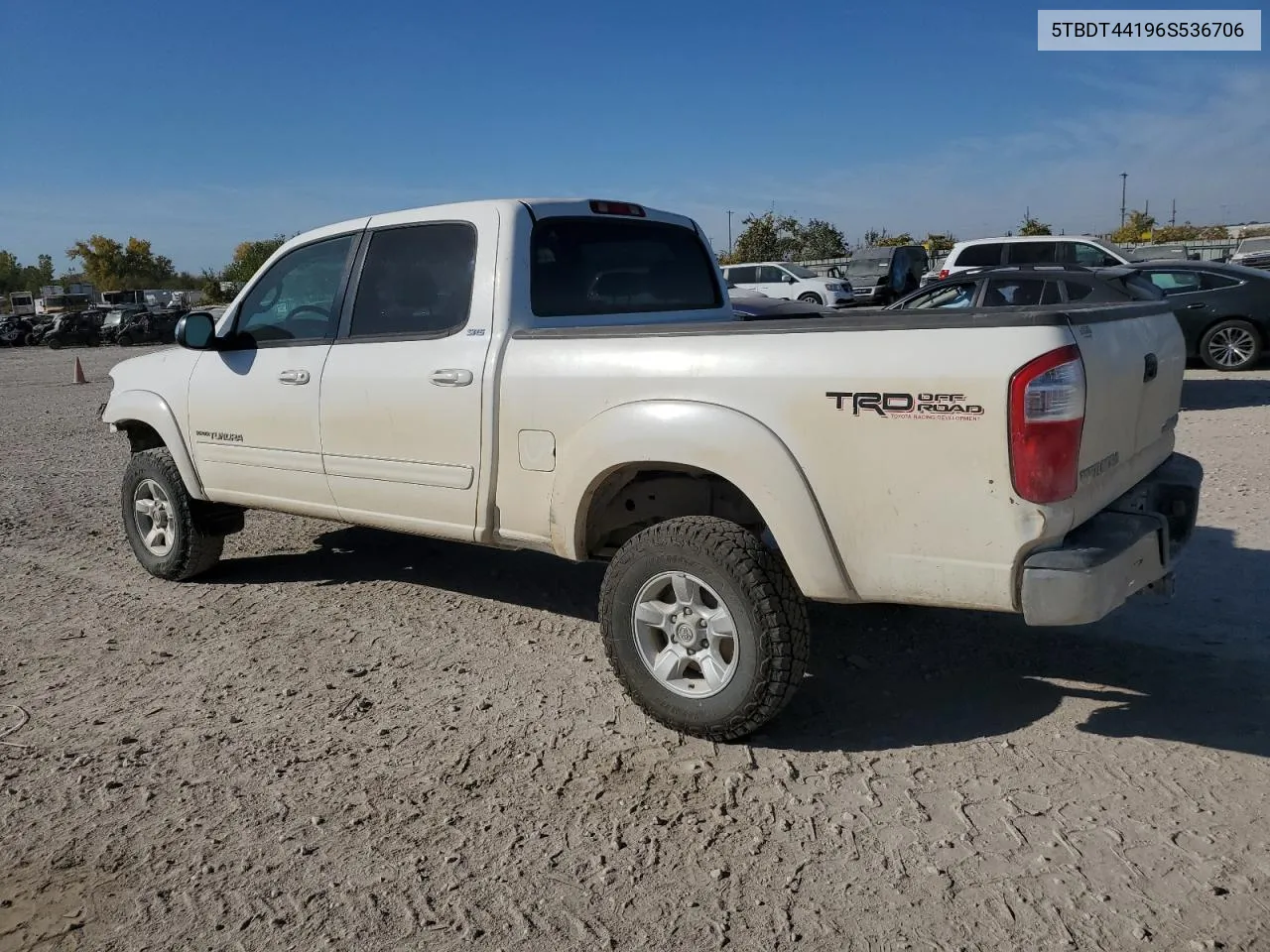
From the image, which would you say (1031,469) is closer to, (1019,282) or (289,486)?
(289,486)

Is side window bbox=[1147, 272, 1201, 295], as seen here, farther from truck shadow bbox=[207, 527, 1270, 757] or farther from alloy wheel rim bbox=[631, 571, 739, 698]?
alloy wheel rim bbox=[631, 571, 739, 698]

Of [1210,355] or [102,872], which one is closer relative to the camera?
[102,872]

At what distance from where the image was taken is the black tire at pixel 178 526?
5.77 m

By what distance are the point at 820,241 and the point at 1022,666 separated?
52.8m

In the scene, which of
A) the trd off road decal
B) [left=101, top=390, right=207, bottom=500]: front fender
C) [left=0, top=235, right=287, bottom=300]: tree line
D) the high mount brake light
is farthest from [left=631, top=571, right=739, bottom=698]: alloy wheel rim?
[left=0, top=235, right=287, bottom=300]: tree line

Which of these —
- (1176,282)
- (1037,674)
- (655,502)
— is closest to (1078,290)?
(1176,282)

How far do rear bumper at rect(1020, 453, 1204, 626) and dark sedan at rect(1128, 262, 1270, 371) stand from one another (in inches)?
419

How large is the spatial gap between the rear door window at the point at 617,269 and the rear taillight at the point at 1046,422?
2.19 meters

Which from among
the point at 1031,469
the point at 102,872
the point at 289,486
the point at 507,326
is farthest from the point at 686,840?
the point at 289,486

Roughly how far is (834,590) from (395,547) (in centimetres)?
392

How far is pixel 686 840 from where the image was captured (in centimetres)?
311

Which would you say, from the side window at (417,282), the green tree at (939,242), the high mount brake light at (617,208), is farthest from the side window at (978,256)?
the green tree at (939,242)

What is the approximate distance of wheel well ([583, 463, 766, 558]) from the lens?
13.0 ft

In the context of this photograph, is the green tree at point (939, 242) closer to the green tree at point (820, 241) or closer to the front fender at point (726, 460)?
the green tree at point (820, 241)
